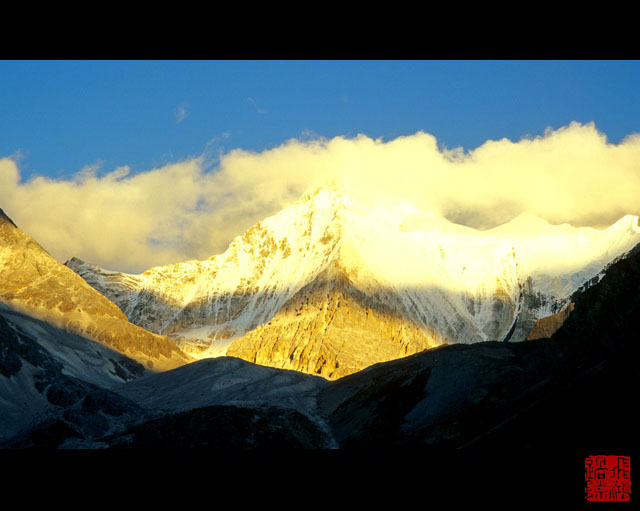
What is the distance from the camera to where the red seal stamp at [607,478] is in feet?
27.8

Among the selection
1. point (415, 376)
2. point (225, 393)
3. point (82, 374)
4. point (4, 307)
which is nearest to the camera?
point (415, 376)

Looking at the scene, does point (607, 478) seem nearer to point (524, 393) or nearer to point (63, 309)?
point (524, 393)

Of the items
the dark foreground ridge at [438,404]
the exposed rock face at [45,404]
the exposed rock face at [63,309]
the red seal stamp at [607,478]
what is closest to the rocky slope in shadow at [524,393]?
the dark foreground ridge at [438,404]

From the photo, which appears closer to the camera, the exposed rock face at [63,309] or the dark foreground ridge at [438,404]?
the dark foreground ridge at [438,404]

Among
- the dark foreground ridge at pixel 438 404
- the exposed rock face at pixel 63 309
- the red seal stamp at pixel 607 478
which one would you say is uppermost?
the exposed rock face at pixel 63 309

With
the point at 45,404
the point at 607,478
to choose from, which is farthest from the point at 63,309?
the point at 607,478

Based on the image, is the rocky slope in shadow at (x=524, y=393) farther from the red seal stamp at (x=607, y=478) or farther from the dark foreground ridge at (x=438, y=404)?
the red seal stamp at (x=607, y=478)

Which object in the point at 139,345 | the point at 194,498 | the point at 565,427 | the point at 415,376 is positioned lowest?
the point at 194,498

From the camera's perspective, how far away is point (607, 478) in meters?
10.5

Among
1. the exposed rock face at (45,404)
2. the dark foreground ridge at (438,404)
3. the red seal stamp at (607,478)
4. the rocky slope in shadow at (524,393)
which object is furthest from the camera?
the exposed rock face at (45,404)
